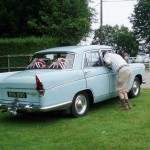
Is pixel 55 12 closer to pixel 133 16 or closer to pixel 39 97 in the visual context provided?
pixel 39 97

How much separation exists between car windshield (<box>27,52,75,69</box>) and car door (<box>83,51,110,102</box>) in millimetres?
429

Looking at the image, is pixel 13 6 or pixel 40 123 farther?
pixel 13 6

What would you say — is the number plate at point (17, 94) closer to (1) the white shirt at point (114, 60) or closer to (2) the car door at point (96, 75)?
(2) the car door at point (96, 75)

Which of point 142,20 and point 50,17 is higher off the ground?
point 142,20

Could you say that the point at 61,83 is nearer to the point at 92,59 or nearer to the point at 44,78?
A: the point at 44,78

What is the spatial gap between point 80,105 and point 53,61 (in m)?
1.26

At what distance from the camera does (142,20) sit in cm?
6706

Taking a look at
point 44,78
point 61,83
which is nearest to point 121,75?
point 61,83

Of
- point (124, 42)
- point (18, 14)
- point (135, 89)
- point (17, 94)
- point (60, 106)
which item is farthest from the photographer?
point (124, 42)

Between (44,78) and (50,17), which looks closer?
(44,78)

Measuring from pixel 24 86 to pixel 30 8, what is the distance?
17.1 metres

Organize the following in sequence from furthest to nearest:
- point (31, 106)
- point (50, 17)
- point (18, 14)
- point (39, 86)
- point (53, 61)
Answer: point (18, 14) → point (50, 17) → point (53, 61) → point (31, 106) → point (39, 86)

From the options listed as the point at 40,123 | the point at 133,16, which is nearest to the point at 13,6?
the point at 40,123

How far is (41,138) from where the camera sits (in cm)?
706
